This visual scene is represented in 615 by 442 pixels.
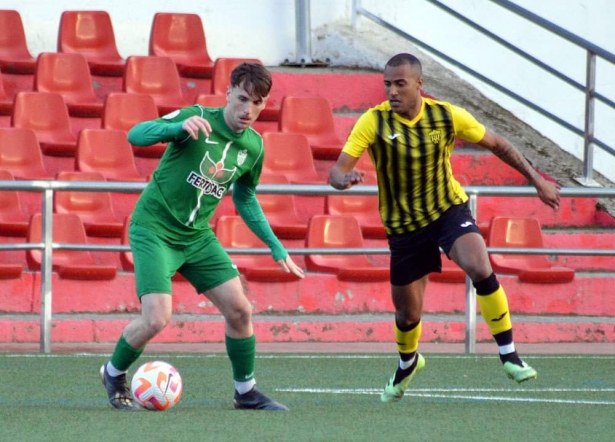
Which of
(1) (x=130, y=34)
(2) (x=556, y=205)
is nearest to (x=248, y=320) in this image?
(2) (x=556, y=205)

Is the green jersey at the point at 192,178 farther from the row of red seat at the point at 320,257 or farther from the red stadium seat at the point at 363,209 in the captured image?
the red stadium seat at the point at 363,209

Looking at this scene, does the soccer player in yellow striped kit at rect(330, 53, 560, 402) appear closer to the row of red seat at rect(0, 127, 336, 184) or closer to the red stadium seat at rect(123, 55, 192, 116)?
the row of red seat at rect(0, 127, 336, 184)

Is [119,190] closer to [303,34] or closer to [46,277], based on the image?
[46,277]

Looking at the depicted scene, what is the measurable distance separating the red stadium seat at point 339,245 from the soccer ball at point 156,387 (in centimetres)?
431

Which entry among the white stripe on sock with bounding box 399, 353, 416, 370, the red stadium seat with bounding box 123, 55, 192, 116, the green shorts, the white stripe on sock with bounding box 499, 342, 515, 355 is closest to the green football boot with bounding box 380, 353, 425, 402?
the white stripe on sock with bounding box 399, 353, 416, 370

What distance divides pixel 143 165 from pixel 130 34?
2269mm

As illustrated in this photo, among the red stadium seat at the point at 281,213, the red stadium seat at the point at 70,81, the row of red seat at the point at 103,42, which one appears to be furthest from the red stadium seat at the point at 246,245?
the row of red seat at the point at 103,42

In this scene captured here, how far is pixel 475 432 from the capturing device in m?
4.96

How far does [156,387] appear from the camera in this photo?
552 cm

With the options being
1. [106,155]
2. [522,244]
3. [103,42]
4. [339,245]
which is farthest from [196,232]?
[103,42]

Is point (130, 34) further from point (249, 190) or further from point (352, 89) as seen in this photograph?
point (249, 190)

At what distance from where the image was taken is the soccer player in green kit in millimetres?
5504

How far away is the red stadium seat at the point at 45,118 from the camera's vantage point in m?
10.9

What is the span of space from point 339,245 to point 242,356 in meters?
4.32
